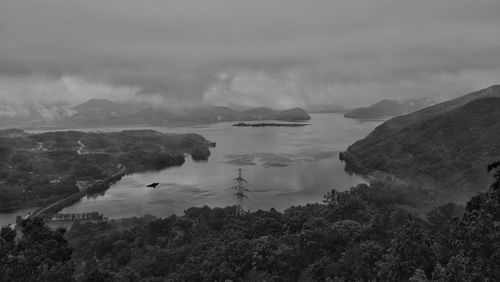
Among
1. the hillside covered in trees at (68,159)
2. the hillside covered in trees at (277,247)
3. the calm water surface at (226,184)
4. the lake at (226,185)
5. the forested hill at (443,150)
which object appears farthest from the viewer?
the hillside covered in trees at (68,159)

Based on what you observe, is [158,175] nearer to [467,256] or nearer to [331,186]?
[331,186]

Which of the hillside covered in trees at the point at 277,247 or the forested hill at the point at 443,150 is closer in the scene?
the hillside covered in trees at the point at 277,247

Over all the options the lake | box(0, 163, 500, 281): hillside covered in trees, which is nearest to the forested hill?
the lake

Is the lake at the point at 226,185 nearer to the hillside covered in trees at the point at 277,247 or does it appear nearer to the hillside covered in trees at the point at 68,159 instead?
the hillside covered in trees at the point at 68,159

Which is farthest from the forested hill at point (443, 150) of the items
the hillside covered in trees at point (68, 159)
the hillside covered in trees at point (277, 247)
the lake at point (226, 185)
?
the hillside covered in trees at point (68, 159)

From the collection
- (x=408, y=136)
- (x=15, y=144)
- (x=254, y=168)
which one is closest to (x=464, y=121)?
(x=408, y=136)

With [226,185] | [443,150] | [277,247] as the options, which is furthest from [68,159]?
[443,150]

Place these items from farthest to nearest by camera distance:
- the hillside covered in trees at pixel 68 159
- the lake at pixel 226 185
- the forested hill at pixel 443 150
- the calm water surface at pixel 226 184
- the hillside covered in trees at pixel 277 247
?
the hillside covered in trees at pixel 68 159
the forested hill at pixel 443 150
the calm water surface at pixel 226 184
the lake at pixel 226 185
the hillside covered in trees at pixel 277 247
